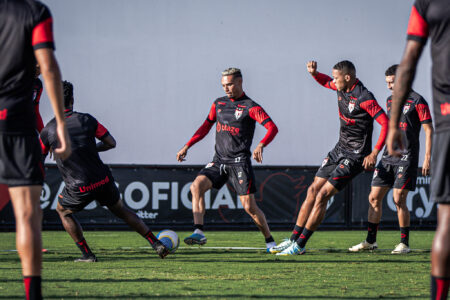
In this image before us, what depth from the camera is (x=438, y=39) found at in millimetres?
3539

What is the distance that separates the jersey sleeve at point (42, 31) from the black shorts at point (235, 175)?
18.9ft

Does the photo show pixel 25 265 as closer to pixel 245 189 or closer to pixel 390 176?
pixel 245 189

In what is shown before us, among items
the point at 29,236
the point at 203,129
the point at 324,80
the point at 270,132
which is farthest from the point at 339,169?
the point at 29,236

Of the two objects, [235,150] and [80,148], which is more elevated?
[80,148]

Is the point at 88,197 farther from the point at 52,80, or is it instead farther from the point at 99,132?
the point at 52,80

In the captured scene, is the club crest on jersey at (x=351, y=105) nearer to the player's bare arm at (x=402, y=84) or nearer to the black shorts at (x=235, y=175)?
the black shorts at (x=235, y=175)

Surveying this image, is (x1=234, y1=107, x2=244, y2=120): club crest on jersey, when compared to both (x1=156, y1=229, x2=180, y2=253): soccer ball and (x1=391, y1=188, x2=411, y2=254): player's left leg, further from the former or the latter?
(x1=391, y1=188, x2=411, y2=254): player's left leg

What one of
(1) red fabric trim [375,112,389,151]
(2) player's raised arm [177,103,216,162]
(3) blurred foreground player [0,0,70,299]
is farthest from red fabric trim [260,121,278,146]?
(3) blurred foreground player [0,0,70,299]

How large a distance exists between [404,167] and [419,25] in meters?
6.45

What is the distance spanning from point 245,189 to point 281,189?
8062 mm

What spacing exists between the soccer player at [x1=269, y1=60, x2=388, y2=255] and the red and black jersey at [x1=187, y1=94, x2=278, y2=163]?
3.17 ft

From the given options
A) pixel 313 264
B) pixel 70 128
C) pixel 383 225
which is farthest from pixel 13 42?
pixel 383 225

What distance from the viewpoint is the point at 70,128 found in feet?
24.6

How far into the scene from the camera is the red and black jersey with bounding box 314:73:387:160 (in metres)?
9.12
